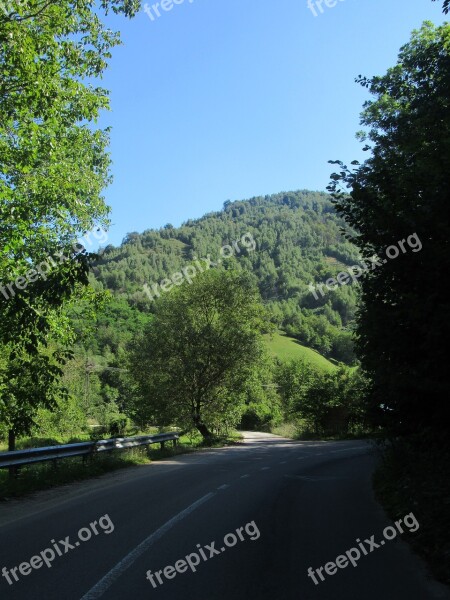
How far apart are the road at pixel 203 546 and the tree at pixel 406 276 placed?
2.14 meters

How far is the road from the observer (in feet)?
15.8

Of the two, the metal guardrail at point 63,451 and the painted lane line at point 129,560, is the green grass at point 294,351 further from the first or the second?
the painted lane line at point 129,560

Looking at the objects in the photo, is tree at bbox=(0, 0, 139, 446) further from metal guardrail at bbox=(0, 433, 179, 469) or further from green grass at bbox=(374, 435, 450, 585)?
green grass at bbox=(374, 435, 450, 585)

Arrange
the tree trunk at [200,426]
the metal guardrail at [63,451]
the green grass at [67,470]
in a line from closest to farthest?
the green grass at [67,470] → the metal guardrail at [63,451] → the tree trunk at [200,426]

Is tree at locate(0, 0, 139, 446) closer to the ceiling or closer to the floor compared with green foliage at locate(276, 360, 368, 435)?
closer to the ceiling

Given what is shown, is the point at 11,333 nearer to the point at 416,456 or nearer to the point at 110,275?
the point at 416,456

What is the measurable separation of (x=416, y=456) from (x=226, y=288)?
2444 centimetres

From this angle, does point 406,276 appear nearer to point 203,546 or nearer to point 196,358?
point 203,546

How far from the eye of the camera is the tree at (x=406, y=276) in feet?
24.9

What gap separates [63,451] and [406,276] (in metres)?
9.91

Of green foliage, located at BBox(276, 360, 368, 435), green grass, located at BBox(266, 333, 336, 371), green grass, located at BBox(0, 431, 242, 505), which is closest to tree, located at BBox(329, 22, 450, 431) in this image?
green grass, located at BBox(0, 431, 242, 505)

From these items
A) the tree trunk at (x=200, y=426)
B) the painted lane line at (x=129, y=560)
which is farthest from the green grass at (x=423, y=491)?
the tree trunk at (x=200, y=426)

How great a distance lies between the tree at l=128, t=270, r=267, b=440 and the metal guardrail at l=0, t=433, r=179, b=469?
10.3 metres

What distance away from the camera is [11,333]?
30.3 feet
